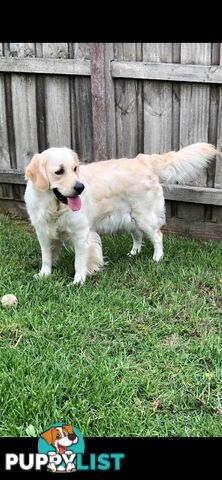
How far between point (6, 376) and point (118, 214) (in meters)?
2.22

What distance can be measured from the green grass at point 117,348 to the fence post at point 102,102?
1.22 meters

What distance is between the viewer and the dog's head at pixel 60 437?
7.78 ft

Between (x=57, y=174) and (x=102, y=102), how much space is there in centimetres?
161

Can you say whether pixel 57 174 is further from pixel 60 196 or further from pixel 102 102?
pixel 102 102

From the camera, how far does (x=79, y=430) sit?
266 cm

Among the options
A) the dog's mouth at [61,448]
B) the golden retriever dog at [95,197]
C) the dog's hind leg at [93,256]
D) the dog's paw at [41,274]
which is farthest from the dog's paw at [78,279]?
the dog's mouth at [61,448]

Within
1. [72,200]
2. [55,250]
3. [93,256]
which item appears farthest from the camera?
[55,250]

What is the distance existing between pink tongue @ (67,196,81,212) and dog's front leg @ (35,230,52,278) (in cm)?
43

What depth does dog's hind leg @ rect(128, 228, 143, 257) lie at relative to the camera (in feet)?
17.0

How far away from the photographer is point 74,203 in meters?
4.21

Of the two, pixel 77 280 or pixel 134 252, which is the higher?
pixel 77 280

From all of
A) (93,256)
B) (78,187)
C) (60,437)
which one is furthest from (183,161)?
(60,437)

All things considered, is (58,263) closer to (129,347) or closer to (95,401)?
(129,347)

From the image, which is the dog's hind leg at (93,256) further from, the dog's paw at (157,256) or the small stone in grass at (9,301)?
the small stone in grass at (9,301)
